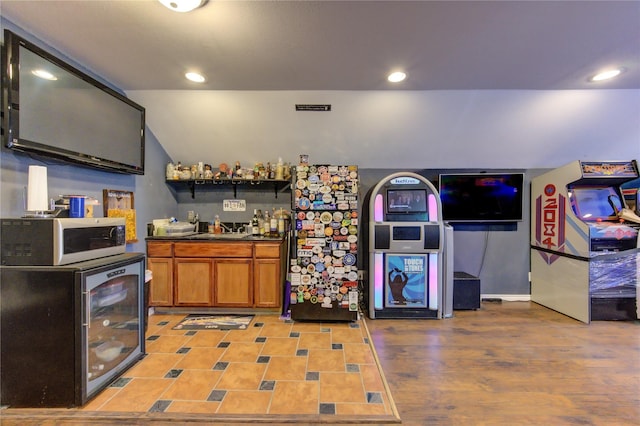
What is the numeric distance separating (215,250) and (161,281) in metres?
0.73

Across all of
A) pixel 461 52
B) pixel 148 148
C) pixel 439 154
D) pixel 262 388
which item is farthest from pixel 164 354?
pixel 439 154

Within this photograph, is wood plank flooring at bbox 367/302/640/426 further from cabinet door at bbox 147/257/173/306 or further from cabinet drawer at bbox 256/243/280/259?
cabinet door at bbox 147/257/173/306

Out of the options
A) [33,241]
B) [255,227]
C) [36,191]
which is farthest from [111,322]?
[255,227]

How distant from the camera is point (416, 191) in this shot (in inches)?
122

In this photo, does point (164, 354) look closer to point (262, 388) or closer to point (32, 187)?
point (262, 388)

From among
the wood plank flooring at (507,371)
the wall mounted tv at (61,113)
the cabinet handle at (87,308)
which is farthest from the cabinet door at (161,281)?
the wood plank flooring at (507,371)

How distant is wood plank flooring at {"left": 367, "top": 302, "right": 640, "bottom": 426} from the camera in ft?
5.40

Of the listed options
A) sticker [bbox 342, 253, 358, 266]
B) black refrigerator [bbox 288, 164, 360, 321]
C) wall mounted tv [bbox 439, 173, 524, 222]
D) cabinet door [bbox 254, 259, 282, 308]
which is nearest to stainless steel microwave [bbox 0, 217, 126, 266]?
cabinet door [bbox 254, 259, 282, 308]

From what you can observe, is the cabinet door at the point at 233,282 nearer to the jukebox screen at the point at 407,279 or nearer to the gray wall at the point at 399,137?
the gray wall at the point at 399,137

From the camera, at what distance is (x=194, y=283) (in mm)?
3078

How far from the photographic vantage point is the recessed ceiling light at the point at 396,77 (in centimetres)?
245

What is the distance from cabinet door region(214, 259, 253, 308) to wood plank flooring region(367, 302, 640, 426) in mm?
1452

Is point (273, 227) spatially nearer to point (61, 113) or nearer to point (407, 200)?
point (407, 200)

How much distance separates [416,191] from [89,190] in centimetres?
332
